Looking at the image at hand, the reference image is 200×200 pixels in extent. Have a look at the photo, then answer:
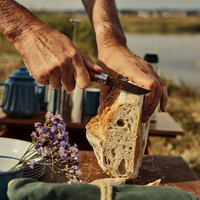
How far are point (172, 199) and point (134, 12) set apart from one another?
6.66 meters

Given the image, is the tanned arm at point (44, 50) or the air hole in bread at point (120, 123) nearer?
the tanned arm at point (44, 50)

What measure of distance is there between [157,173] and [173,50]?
5.75m

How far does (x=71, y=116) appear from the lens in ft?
7.45

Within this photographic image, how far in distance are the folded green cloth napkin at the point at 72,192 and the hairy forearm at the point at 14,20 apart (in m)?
0.68

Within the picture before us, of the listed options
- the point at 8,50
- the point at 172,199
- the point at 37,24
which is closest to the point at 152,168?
the point at 172,199

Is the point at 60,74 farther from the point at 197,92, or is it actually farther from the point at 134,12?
the point at 134,12

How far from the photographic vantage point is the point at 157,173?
54.6 inches

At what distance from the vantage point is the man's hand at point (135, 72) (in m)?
1.23

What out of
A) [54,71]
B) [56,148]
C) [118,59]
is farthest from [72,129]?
[56,148]

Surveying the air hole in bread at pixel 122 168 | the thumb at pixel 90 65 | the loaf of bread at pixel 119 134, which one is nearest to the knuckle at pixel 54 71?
the thumb at pixel 90 65

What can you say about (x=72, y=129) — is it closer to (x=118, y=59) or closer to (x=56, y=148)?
(x=118, y=59)

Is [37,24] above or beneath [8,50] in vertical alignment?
above

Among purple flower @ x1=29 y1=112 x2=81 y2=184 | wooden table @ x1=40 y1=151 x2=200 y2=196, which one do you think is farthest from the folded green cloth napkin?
wooden table @ x1=40 y1=151 x2=200 y2=196

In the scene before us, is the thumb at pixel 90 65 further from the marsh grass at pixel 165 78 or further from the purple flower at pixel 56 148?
the marsh grass at pixel 165 78
